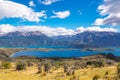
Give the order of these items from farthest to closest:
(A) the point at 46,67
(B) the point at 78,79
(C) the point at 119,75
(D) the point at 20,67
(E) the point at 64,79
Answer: (D) the point at 20,67
(A) the point at 46,67
(E) the point at 64,79
(B) the point at 78,79
(C) the point at 119,75

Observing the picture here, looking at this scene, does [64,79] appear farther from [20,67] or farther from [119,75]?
[20,67]

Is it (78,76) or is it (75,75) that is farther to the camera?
(75,75)

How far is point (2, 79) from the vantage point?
5300 centimetres

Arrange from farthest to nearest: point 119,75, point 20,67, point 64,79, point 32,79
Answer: point 20,67
point 32,79
point 64,79
point 119,75

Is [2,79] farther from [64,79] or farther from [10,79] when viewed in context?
[64,79]

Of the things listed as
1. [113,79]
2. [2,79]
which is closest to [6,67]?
[2,79]

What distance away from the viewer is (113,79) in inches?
1556

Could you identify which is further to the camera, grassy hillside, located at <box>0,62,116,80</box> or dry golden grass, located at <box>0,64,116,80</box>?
dry golden grass, located at <box>0,64,116,80</box>

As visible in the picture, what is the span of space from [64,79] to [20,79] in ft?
38.6

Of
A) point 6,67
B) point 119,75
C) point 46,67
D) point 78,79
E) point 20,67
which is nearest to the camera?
point 119,75

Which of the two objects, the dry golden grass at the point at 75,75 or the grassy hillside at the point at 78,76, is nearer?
the grassy hillside at the point at 78,76

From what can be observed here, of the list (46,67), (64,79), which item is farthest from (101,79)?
(46,67)

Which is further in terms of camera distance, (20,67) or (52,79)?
(20,67)

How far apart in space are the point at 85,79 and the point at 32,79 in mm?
14255
